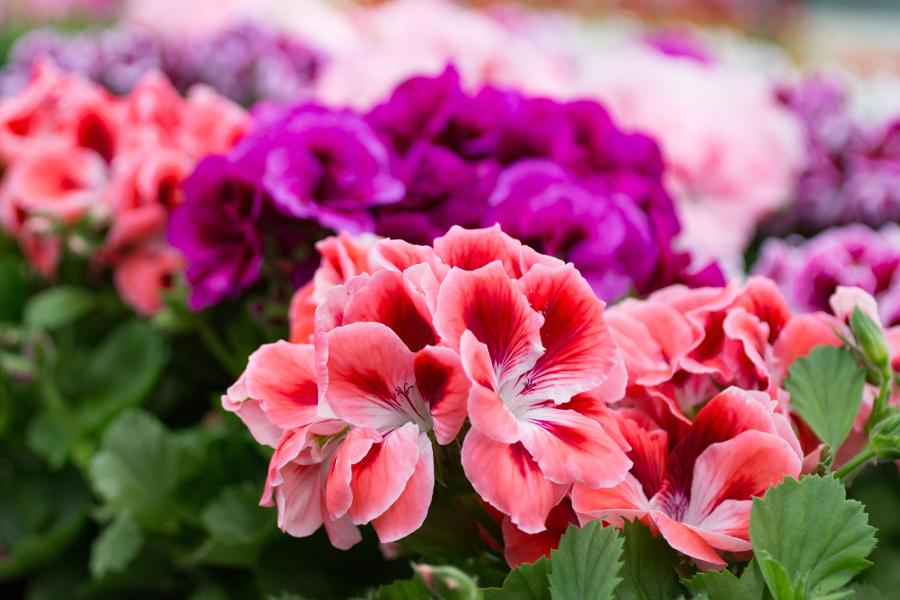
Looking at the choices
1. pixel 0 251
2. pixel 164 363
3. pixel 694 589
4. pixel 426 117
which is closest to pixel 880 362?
pixel 694 589

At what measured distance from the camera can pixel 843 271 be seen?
0.77m

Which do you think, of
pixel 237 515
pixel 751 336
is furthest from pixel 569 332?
pixel 237 515

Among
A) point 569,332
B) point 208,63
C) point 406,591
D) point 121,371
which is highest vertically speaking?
point 569,332

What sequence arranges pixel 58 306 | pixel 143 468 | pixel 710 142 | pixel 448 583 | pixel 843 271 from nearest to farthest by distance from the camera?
pixel 448 583 → pixel 843 271 → pixel 143 468 → pixel 58 306 → pixel 710 142

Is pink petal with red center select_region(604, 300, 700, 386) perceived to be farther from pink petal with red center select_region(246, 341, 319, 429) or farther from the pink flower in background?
the pink flower in background

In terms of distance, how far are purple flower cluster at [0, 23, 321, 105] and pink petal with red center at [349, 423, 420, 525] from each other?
110 cm

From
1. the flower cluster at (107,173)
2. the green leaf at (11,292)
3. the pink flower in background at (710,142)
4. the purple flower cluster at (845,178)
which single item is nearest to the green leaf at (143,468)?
the flower cluster at (107,173)

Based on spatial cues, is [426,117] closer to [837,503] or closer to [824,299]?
[824,299]

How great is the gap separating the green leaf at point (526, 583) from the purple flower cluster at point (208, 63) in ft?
3.74

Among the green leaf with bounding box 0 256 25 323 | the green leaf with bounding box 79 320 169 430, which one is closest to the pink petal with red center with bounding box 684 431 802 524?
the green leaf with bounding box 79 320 169 430

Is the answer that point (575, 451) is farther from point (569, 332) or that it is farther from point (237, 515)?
point (237, 515)

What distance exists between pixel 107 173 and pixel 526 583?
2.65 feet

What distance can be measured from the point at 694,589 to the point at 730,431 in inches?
3.5

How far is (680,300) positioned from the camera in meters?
0.61
